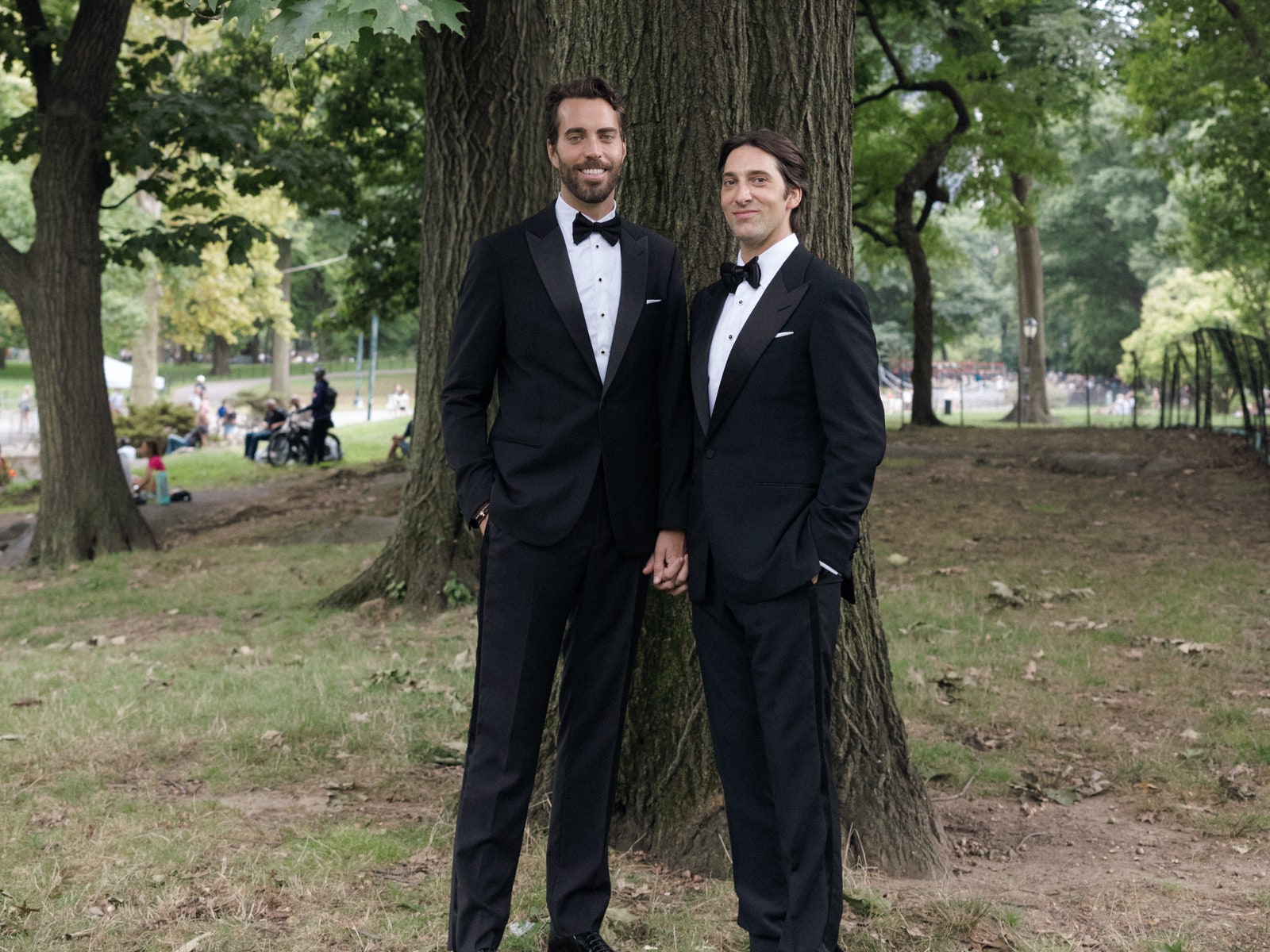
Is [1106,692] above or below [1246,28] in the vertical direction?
below

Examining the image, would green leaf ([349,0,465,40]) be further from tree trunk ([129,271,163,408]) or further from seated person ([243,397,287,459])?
tree trunk ([129,271,163,408])

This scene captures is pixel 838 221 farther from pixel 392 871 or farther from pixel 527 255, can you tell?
pixel 392 871

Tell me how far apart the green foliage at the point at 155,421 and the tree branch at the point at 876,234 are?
57.0 ft

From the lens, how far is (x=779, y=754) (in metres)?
3.45

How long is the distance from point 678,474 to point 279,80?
1689 centimetres

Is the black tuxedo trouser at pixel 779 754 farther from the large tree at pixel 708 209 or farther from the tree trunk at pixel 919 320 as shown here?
the tree trunk at pixel 919 320

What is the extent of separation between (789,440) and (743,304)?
40cm

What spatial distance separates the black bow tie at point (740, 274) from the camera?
3.47m

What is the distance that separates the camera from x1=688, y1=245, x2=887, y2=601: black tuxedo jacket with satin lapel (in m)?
3.30

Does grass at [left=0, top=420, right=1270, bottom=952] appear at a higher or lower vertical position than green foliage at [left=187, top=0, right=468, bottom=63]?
lower

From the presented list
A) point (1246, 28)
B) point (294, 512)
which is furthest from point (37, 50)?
point (1246, 28)

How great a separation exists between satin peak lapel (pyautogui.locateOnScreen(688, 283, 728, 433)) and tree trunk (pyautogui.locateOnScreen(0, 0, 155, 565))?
1135cm

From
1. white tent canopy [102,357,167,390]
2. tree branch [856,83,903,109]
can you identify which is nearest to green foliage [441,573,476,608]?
tree branch [856,83,903,109]

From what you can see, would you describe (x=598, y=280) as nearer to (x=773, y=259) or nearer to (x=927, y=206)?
(x=773, y=259)
